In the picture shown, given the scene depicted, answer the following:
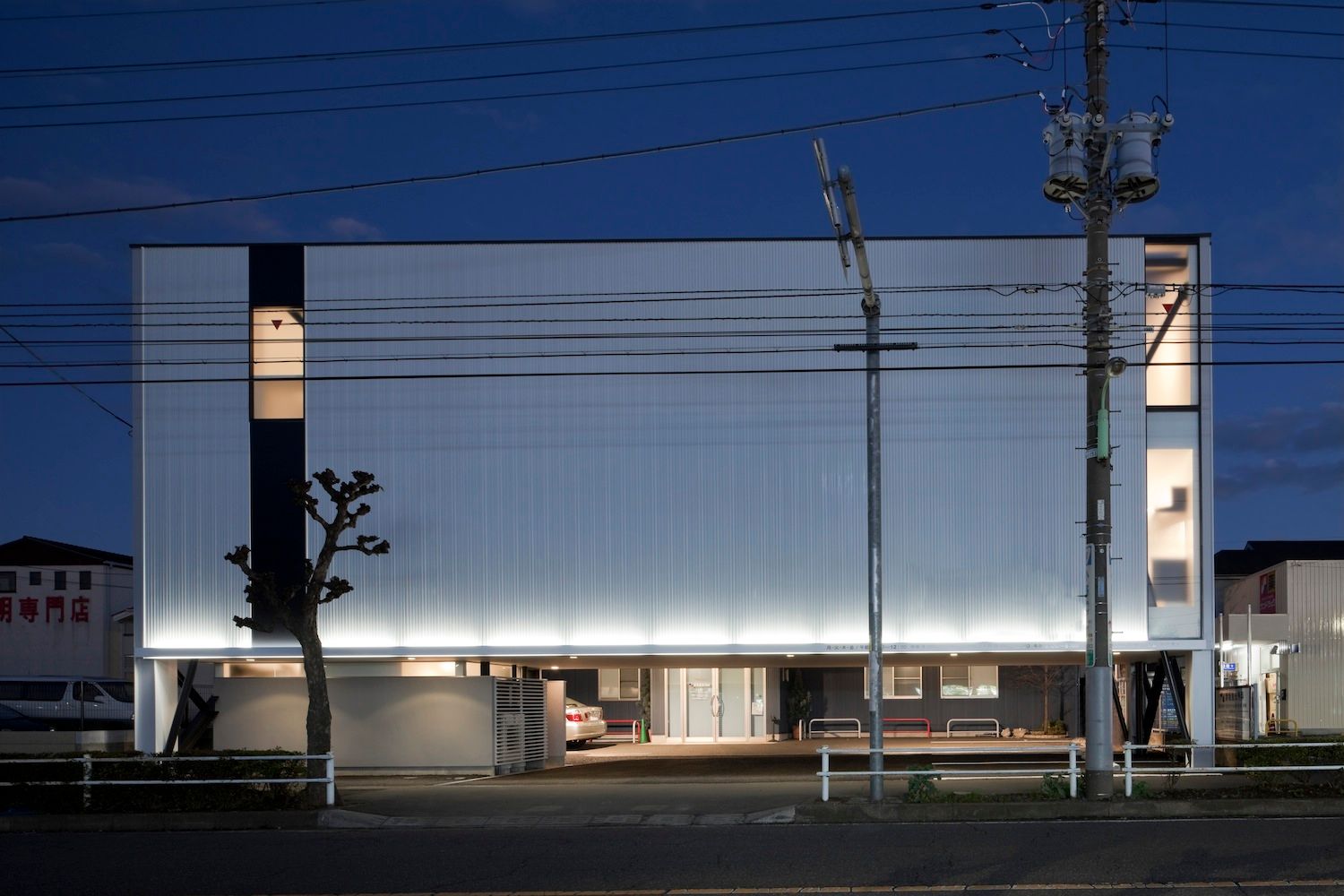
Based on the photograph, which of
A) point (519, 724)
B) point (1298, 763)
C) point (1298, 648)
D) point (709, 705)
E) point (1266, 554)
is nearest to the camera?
point (1298, 763)

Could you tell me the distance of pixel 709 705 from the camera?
38375 millimetres

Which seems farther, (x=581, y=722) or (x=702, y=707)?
(x=702, y=707)

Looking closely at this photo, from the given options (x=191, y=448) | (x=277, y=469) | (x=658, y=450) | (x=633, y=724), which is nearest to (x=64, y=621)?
(x=633, y=724)

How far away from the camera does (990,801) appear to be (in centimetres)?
1728

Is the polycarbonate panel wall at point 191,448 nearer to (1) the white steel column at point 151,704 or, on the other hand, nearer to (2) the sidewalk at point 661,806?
(1) the white steel column at point 151,704

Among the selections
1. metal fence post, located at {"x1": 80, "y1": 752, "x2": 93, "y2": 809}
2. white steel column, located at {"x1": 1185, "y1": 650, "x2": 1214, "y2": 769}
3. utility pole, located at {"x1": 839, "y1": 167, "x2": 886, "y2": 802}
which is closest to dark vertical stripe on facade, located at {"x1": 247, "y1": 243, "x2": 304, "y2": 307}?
metal fence post, located at {"x1": 80, "y1": 752, "x2": 93, "y2": 809}

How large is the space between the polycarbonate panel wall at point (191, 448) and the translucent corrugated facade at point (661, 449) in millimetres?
54

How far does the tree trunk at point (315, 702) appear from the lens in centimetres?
1920

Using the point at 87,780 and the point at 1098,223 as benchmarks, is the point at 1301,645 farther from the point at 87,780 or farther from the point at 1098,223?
the point at 87,780

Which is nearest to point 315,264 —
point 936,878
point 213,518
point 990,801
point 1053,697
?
point 213,518

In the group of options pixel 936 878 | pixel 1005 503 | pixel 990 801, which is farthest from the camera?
pixel 1005 503

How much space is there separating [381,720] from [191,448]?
6.28 m

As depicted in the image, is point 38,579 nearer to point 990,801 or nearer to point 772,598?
point 772,598

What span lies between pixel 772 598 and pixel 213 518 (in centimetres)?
1061
